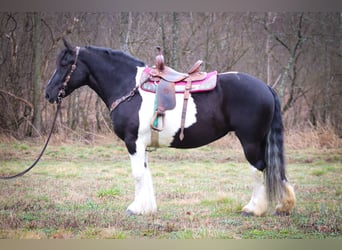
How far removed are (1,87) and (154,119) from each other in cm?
217

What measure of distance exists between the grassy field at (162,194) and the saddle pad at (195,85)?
107 centimetres

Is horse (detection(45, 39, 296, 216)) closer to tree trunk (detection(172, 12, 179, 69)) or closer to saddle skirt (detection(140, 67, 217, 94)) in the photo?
saddle skirt (detection(140, 67, 217, 94))

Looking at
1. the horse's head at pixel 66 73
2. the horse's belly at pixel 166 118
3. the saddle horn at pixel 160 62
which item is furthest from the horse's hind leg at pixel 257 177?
the horse's head at pixel 66 73

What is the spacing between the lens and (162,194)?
13.8 ft

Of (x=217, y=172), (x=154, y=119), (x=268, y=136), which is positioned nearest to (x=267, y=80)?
(x=217, y=172)

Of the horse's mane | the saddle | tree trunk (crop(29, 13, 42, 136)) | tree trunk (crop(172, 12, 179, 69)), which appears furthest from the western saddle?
tree trunk (crop(29, 13, 42, 136))

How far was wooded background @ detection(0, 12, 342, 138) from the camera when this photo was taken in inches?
186

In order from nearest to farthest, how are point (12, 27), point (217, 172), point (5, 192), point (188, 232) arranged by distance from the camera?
point (188, 232) < point (5, 192) < point (12, 27) < point (217, 172)

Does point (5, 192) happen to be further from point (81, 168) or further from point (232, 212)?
point (232, 212)

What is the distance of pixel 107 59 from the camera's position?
3.72m

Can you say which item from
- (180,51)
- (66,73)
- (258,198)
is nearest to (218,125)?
(258,198)

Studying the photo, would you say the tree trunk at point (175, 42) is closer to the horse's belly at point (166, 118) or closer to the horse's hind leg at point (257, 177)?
the horse's belly at point (166, 118)

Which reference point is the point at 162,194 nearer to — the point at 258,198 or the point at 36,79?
the point at 258,198

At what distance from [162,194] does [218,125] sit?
1.06m
